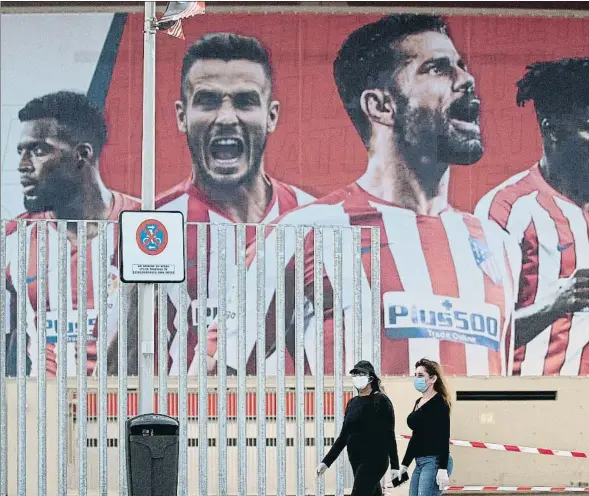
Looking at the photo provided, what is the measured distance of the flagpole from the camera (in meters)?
13.7

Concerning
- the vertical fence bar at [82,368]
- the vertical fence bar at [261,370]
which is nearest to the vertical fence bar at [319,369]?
the vertical fence bar at [261,370]

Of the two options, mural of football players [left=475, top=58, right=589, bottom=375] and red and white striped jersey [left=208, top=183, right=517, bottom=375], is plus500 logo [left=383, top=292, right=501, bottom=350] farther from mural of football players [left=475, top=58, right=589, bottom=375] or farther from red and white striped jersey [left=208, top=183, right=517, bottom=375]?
mural of football players [left=475, top=58, right=589, bottom=375]

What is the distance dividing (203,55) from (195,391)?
13.9ft

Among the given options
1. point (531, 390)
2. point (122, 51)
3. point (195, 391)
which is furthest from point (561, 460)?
point (122, 51)

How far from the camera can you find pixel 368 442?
1261cm

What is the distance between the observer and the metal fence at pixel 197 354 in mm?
14109

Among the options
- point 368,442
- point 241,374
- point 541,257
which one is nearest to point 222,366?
point 241,374

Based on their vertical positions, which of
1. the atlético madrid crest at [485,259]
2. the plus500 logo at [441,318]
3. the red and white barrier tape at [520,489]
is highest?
the atlético madrid crest at [485,259]

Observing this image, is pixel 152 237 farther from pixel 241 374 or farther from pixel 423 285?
pixel 423 285

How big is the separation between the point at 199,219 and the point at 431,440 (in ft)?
21.7

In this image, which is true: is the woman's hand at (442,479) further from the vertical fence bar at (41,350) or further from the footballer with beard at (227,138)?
the footballer with beard at (227,138)

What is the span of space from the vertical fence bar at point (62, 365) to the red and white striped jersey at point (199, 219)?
160 inches

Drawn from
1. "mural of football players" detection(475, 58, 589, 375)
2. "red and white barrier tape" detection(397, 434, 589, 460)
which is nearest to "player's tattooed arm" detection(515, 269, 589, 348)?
"mural of football players" detection(475, 58, 589, 375)

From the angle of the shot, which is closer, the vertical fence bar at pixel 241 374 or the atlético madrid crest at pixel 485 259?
the vertical fence bar at pixel 241 374
